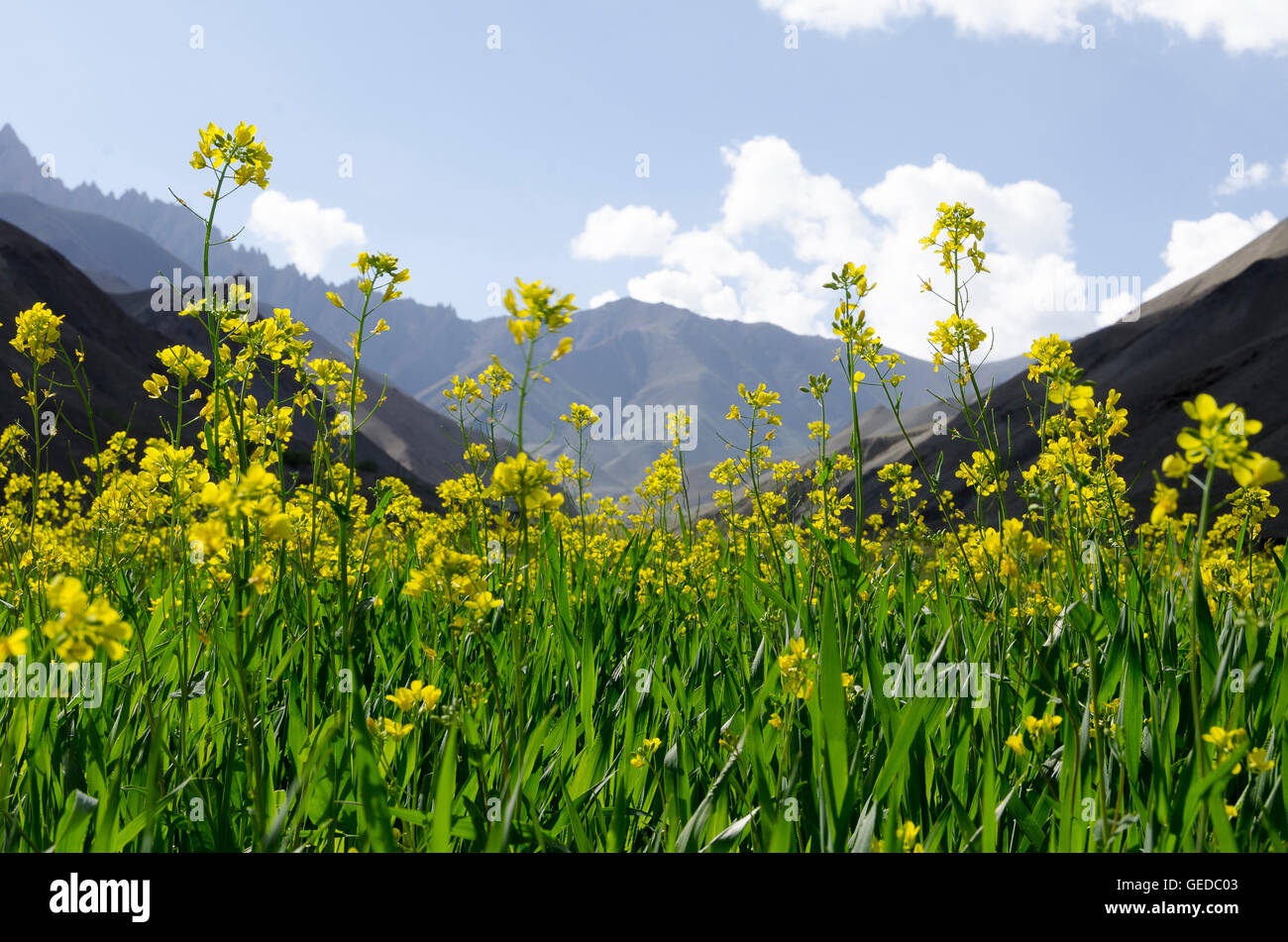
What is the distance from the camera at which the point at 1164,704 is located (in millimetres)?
1702

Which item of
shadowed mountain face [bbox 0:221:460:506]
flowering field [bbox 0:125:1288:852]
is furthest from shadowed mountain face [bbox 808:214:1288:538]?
shadowed mountain face [bbox 0:221:460:506]

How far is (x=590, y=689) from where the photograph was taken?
78.0 inches

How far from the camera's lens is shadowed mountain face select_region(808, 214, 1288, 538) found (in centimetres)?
3369

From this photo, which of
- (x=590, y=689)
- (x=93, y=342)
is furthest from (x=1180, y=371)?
(x=93, y=342)

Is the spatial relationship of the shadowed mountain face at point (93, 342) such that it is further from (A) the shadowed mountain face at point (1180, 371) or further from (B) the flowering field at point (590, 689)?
(B) the flowering field at point (590, 689)

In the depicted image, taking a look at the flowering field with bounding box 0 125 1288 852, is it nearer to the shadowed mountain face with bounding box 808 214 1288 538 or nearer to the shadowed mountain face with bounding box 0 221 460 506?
the shadowed mountain face with bounding box 808 214 1288 538

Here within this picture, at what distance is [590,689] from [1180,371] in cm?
5029

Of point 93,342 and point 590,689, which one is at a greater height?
point 93,342

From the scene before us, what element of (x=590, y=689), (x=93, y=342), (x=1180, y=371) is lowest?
(x=590, y=689)

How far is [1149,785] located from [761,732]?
83 centimetres

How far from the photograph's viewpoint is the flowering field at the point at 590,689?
A: 1348mm

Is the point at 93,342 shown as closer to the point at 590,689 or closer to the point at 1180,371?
the point at 590,689

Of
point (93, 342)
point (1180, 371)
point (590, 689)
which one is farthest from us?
point (93, 342)
